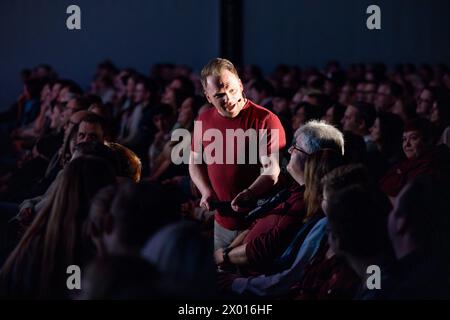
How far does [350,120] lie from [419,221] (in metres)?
2.10

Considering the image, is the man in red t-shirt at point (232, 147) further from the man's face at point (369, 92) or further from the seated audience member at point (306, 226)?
the man's face at point (369, 92)

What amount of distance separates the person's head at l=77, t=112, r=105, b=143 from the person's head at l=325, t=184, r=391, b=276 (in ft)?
5.14

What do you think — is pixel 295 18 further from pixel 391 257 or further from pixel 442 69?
pixel 391 257

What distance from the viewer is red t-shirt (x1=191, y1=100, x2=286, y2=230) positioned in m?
3.87

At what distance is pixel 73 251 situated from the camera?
9.34 ft

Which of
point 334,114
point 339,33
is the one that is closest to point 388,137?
point 334,114

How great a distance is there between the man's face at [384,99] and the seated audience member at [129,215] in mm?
4745

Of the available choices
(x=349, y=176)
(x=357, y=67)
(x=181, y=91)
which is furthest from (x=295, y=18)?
(x=349, y=176)

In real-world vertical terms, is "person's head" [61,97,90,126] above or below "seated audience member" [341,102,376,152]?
above

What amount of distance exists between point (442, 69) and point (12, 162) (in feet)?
18.6

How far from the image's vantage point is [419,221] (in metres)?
3.23

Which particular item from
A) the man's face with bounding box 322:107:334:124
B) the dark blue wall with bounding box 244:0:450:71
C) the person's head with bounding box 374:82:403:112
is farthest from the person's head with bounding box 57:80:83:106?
the dark blue wall with bounding box 244:0:450:71

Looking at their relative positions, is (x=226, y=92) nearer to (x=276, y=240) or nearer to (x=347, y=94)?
(x=276, y=240)

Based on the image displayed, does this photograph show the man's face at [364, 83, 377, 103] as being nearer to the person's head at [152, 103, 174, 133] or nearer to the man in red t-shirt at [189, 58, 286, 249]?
the person's head at [152, 103, 174, 133]
